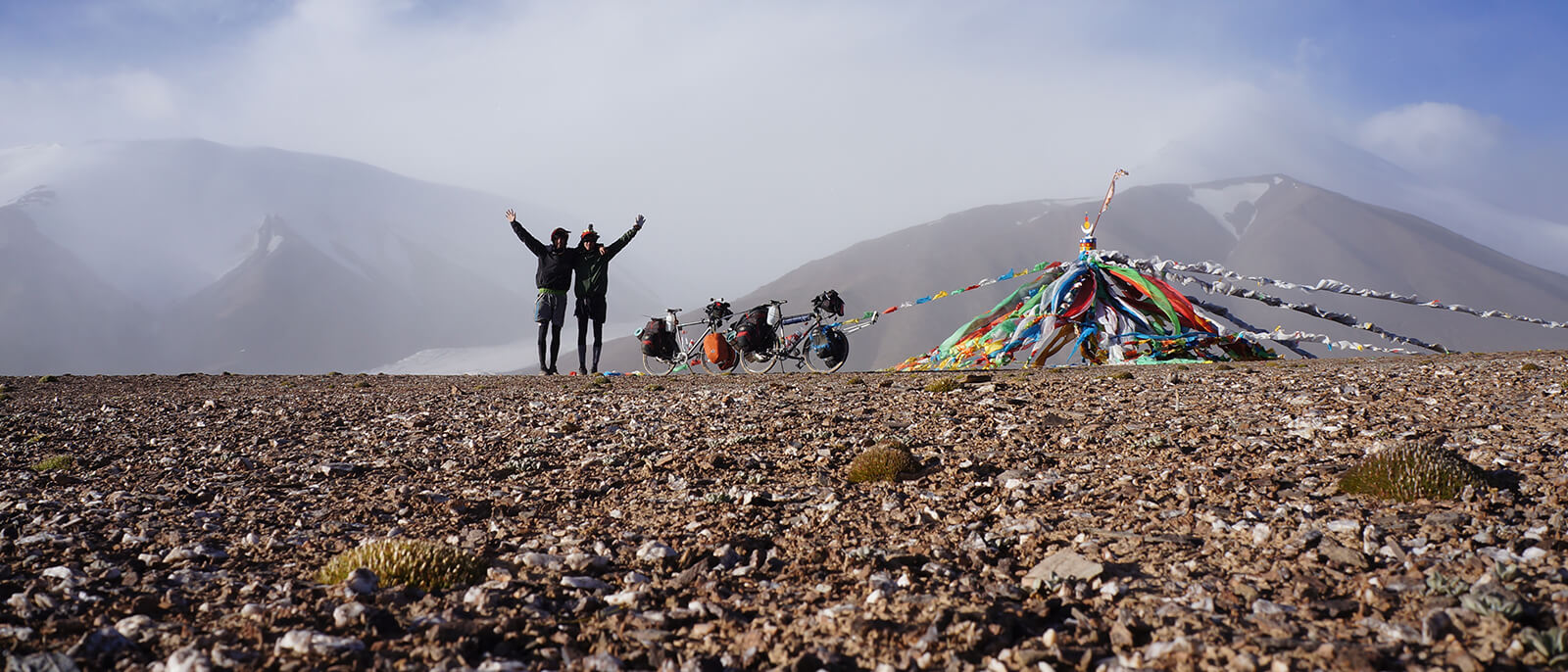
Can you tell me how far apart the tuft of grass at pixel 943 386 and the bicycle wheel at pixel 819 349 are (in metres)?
9.30

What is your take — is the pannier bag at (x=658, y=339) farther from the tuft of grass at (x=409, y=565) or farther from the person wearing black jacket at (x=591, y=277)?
the tuft of grass at (x=409, y=565)

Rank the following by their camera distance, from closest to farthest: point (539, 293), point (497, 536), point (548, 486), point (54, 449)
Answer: point (497, 536) → point (548, 486) → point (54, 449) → point (539, 293)

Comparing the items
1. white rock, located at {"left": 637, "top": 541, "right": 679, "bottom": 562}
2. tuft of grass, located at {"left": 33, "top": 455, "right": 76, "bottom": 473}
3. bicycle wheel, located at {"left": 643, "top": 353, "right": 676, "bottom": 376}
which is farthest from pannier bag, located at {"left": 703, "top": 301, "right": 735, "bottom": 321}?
white rock, located at {"left": 637, "top": 541, "right": 679, "bottom": 562}

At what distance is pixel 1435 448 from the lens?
7430mm

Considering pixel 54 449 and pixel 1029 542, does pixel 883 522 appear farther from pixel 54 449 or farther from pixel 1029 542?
pixel 54 449

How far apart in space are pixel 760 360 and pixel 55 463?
17657mm

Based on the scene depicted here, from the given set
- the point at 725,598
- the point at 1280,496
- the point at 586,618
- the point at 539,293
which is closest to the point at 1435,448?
the point at 1280,496

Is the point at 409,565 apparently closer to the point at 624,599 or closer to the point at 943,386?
the point at 624,599

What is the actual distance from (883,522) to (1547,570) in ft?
14.8

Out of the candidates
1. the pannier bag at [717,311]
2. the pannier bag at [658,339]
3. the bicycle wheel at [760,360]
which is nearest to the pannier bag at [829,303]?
the bicycle wheel at [760,360]

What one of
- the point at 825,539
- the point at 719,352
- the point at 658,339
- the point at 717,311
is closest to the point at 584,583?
the point at 825,539

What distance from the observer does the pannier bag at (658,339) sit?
27.0 metres

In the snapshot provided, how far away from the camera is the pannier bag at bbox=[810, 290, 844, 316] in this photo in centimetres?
2445

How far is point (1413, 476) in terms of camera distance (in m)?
6.89
